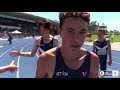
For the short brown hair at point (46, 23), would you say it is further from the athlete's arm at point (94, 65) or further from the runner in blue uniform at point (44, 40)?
the athlete's arm at point (94, 65)

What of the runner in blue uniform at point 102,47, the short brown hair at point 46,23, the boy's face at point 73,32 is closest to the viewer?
the boy's face at point 73,32

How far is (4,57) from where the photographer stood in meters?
3.42

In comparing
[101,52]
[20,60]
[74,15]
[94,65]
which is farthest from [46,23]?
[94,65]

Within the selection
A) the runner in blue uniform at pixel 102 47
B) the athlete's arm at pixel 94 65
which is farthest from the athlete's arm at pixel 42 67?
the runner in blue uniform at pixel 102 47

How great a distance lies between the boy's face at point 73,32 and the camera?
2.45m

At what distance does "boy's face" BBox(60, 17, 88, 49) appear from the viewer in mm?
2453

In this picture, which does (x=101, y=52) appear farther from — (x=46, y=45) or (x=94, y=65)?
(x=94, y=65)

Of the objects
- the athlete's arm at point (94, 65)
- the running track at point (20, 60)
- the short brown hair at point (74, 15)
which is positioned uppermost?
the short brown hair at point (74, 15)

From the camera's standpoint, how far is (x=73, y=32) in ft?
8.43

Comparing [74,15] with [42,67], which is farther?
[74,15]

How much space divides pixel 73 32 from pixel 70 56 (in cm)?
24
